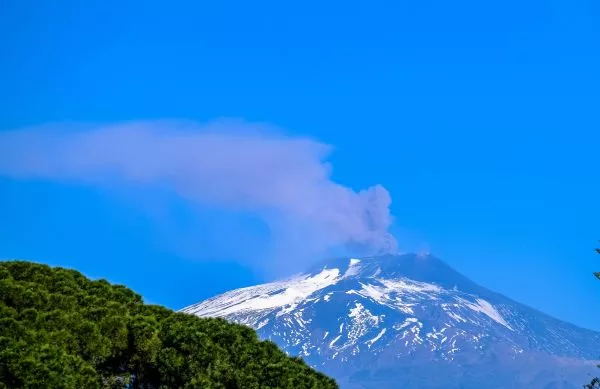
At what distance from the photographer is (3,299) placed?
3606 centimetres

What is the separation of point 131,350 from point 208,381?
4.83 meters

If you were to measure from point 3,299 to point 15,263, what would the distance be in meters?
8.82

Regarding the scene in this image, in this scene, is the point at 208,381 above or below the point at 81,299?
below

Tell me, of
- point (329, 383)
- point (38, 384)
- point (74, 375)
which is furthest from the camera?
point (329, 383)

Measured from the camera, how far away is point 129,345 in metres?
36.6

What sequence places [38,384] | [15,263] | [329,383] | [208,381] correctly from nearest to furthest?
[38,384] < [208,381] < [329,383] < [15,263]

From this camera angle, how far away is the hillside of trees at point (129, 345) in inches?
1283

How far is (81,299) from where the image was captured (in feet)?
132

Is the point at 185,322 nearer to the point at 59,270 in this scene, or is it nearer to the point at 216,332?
the point at 216,332

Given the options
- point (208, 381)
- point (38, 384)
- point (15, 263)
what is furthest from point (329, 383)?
point (15, 263)

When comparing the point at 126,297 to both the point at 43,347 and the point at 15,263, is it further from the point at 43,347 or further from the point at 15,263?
the point at 43,347

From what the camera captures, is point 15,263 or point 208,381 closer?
point 208,381

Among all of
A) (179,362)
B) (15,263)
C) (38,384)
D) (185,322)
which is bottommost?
(38,384)

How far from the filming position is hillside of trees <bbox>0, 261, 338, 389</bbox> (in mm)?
32591
